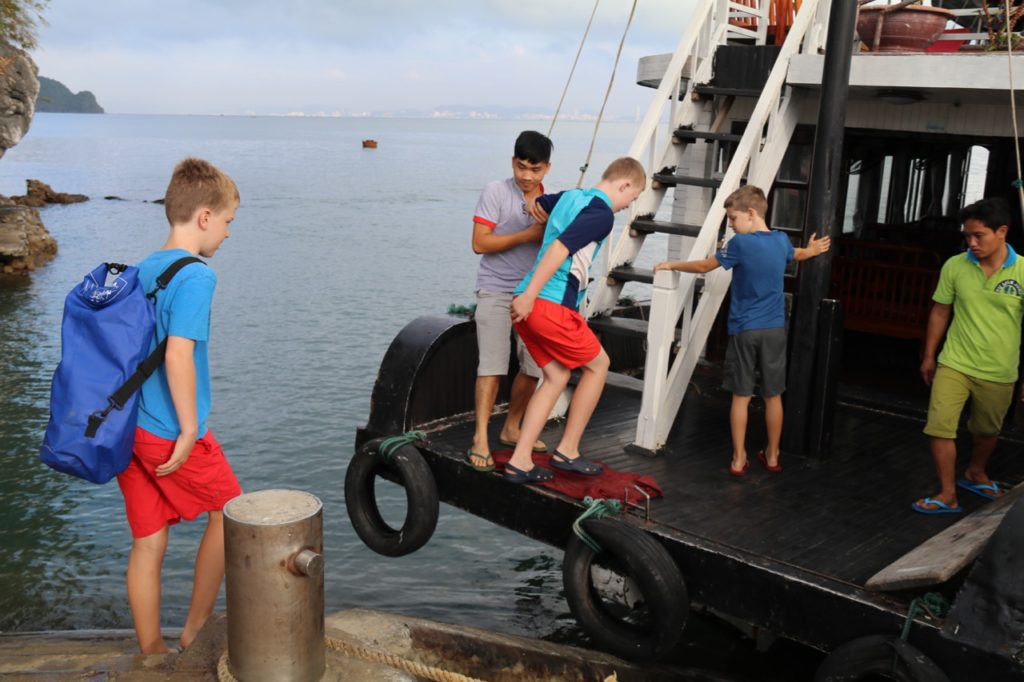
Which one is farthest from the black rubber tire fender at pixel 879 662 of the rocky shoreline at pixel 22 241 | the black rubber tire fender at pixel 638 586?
the rocky shoreline at pixel 22 241

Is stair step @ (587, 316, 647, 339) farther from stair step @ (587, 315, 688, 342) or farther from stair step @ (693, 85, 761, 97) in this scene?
stair step @ (693, 85, 761, 97)

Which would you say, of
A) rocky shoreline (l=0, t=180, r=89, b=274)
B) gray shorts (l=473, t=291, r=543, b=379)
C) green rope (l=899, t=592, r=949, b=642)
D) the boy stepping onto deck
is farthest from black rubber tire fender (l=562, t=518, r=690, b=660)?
rocky shoreline (l=0, t=180, r=89, b=274)

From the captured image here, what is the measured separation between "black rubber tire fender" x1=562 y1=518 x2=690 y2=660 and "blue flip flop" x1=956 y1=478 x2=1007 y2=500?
2.13 metres

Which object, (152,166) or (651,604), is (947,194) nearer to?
(651,604)

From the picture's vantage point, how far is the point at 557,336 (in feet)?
18.3

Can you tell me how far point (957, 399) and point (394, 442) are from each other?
10.7ft

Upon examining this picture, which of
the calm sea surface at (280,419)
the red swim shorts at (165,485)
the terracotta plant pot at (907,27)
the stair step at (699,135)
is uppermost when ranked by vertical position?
the terracotta plant pot at (907,27)

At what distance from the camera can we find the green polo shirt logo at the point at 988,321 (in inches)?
213

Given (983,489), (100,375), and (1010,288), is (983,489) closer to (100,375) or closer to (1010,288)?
(1010,288)

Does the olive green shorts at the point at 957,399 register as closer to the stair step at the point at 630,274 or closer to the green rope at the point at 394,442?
the stair step at the point at 630,274

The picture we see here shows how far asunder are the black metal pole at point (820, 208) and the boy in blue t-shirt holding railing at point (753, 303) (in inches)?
10.5

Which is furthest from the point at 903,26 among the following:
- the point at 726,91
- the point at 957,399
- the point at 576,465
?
the point at 576,465

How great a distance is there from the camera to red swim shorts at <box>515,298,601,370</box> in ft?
18.2

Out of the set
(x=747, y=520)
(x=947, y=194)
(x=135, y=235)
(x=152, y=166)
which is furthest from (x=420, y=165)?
(x=747, y=520)
